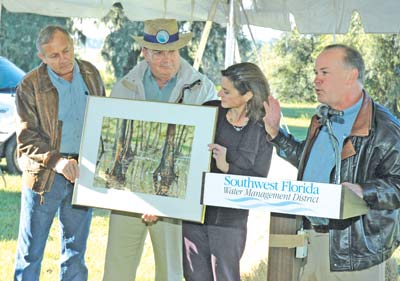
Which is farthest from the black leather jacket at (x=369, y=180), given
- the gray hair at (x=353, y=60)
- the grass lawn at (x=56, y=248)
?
the grass lawn at (x=56, y=248)

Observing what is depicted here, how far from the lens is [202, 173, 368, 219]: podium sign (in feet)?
9.25

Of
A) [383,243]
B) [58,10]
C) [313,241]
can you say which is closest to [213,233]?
[313,241]

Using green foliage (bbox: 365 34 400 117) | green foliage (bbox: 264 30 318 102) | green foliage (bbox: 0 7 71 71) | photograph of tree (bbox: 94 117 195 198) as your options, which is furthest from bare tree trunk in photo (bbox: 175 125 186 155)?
green foliage (bbox: 264 30 318 102)

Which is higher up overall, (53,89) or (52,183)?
(53,89)

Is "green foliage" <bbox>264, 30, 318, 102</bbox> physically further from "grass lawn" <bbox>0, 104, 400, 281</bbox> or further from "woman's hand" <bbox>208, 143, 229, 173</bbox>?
"woman's hand" <bbox>208, 143, 229, 173</bbox>

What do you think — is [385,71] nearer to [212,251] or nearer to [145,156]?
[212,251]

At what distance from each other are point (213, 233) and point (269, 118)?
66 cm

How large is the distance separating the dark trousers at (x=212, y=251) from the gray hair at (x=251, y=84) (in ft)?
1.90

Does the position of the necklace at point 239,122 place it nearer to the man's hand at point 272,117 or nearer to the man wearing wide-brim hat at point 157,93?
the man's hand at point 272,117

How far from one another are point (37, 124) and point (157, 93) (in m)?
0.67

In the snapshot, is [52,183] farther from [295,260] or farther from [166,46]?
[295,260]

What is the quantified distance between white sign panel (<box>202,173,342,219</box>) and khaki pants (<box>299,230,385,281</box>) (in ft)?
1.30

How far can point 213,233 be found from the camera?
3666mm

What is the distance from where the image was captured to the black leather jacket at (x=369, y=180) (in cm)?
308
